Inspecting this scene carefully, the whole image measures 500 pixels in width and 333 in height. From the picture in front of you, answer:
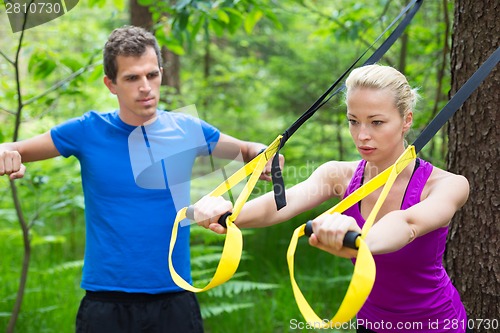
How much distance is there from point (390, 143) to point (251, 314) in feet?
9.33

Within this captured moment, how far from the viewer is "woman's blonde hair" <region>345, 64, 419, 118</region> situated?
200cm

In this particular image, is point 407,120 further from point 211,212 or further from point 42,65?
point 42,65

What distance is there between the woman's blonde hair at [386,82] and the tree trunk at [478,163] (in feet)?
3.24

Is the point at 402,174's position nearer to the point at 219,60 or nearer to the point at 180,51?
Result: the point at 180,51

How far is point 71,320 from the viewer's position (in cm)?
444

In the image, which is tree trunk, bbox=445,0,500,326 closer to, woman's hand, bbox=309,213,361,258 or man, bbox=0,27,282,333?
man, bbox=0,27,282,333

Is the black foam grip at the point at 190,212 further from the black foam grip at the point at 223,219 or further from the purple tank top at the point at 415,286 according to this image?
the purple tank top at the point at 415,286

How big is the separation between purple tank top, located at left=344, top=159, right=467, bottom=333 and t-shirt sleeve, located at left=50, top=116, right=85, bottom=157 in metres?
1.44

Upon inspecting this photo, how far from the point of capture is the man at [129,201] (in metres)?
2.80

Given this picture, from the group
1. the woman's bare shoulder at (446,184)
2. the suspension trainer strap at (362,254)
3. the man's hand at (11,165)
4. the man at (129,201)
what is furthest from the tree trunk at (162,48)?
the suspension trainer strap at (362,254)

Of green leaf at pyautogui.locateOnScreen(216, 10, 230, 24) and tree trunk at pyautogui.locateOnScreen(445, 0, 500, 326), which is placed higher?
green leaf at pyautogui.locateOnScreen(216, 10, 230, 24)

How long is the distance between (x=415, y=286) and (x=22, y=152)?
1.93 meters

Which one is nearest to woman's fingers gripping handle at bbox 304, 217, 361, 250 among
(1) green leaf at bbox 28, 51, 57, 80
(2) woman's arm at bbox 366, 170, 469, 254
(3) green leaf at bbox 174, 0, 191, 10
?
(2) woman's arm at bbox 366, 170, 469, 254

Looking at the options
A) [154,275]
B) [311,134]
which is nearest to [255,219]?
[154,275]
